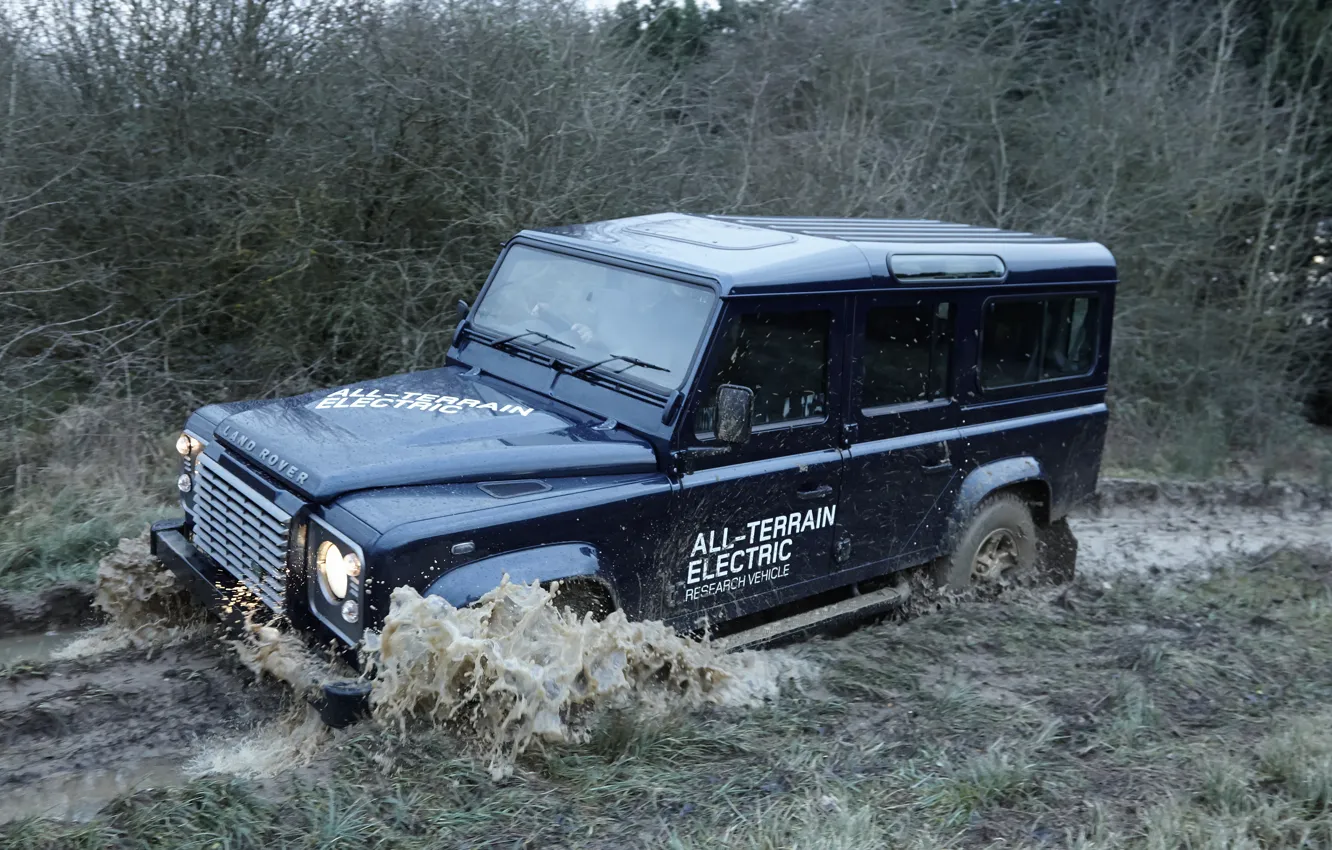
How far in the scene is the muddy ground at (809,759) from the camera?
3268 millimetres

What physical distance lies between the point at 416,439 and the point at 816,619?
1984 millimetres

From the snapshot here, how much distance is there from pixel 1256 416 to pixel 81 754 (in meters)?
12.0

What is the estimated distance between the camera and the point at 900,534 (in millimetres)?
5242

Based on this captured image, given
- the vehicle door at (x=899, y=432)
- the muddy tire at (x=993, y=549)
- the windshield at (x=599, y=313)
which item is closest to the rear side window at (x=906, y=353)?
the vehicle door at (x=899, y=432)

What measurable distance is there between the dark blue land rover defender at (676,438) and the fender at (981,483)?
14 millimetres

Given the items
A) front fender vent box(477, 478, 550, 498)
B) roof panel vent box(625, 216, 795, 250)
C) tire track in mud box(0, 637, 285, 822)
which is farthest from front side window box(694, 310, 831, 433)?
tire track in mud box(0, 637, 285, 822)

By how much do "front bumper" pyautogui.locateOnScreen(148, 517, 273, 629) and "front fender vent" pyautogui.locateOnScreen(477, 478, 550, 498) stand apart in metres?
0.85

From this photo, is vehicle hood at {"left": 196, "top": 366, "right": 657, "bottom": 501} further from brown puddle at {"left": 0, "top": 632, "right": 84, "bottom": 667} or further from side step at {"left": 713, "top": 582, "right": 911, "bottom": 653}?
brown puddle at {"left": 0, "top": 632, "right": 84, "bottom": 667}

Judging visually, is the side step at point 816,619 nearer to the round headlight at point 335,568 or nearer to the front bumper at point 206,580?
the round headlight at point 335,568

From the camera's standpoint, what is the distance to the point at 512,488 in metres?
4.02

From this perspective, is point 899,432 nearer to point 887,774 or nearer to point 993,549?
point 993,549

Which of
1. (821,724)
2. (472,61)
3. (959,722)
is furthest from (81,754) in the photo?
(472,61)

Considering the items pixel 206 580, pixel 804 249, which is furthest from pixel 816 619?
pixel 206 580

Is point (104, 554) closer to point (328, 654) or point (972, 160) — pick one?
point (328, 654)
